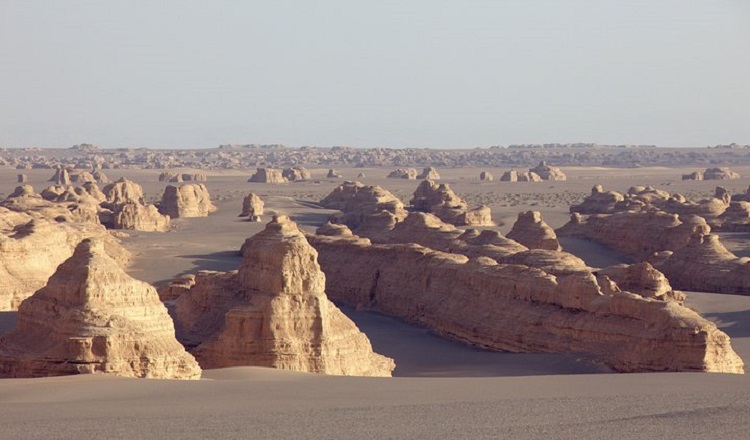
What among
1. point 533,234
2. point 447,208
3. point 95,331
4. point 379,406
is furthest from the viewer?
point 447,208

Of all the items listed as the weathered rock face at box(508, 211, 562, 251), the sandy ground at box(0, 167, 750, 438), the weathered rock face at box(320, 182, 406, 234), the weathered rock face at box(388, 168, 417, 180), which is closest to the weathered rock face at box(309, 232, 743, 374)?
the sandy ground at box(0, 167, 750, 438)

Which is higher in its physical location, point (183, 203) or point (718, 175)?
point (183, 203)

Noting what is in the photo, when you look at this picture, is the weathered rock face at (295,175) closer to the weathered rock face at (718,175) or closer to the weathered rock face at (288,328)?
the weathered rock face at (718,175)

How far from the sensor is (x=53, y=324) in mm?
24281

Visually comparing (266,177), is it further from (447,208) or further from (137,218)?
(137,218)

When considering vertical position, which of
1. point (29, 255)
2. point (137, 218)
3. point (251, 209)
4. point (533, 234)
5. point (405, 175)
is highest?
point (29, 255)

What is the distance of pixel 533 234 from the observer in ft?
197

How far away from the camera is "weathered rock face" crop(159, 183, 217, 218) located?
91812mm

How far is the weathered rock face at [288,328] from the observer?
28.4 m

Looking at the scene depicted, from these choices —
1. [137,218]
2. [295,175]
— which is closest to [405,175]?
[295,175]

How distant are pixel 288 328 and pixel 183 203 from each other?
65.2 metres

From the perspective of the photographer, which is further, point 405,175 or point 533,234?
point 405,175

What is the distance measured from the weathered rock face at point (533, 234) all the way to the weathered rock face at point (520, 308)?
1102 cm

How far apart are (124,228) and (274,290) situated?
48.9 metres
